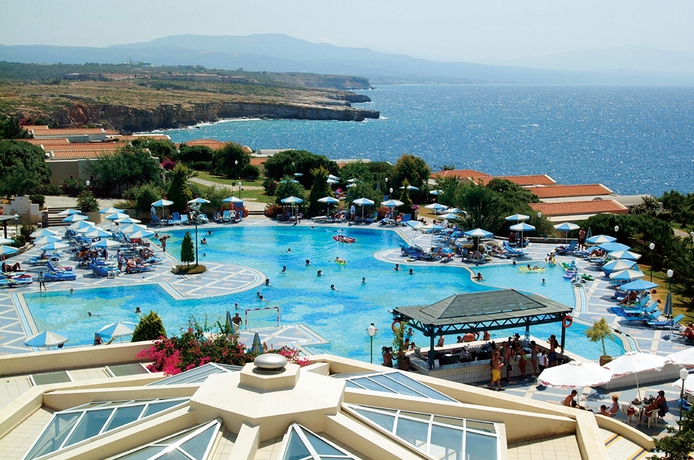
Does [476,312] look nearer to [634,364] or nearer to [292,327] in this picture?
[634,364]

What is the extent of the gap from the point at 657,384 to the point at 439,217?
2411 cm

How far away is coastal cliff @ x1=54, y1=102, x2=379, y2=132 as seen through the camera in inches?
4916

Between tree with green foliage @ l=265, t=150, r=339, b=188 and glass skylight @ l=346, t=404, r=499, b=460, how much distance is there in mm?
46540

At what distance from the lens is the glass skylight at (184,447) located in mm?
8453

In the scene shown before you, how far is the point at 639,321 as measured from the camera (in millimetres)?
25859

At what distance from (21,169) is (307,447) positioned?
4153 centimetres

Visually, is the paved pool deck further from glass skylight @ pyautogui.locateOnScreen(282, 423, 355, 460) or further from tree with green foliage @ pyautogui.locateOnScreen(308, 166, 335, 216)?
glass skylight @ pyautogui.locateOnScreen(282, 423, 355, 460)

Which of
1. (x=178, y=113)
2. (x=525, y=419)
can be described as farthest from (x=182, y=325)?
(x=178, y=113)

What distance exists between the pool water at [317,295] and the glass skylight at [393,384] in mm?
11929

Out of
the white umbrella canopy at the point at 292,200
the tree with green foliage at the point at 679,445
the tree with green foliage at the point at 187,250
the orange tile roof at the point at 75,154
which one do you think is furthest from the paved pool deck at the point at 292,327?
the orange tile roof at the point at 75,154

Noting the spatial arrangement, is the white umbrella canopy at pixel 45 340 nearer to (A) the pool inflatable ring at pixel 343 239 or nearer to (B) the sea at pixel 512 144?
(A) the pool inflatable ring at pixel 343 239

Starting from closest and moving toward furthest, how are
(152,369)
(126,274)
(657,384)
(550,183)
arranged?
(152,369), (657,384), (126,274), (550,183)

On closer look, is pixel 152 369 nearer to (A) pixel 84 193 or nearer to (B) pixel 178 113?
(A) pixel 84 193

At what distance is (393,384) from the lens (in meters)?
11.3
